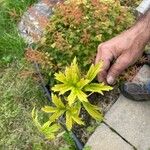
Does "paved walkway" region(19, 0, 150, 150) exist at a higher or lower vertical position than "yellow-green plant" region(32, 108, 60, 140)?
lower

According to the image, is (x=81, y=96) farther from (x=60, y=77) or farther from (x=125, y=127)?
(x=125, y=127)

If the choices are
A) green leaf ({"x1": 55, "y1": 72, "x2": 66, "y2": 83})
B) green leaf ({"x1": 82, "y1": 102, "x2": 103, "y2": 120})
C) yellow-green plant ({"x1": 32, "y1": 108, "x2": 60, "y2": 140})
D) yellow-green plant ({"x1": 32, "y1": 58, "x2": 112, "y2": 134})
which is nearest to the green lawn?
yellow-green plant ({"x1": 32, "y1": 108, "x2": 60, "y2": 140})

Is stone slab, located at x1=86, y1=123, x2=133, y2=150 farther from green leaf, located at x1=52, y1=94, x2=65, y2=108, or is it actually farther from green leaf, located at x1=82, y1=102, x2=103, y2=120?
green leaf, located at x1=52, y1=94, x2=65, y2=108

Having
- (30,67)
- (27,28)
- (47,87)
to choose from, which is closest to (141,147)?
(47,87)

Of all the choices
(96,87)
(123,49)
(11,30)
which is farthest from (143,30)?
(11,30)

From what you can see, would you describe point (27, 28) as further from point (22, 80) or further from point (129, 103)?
point (129, 103)

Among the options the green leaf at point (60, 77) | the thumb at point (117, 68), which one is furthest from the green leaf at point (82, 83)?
the thumb at point (117, 68)
